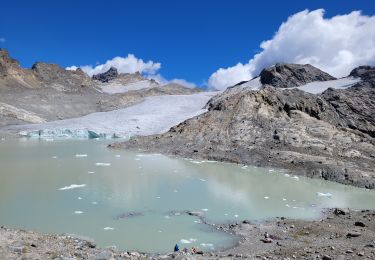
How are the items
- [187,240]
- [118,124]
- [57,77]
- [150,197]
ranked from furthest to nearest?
[57,77] < [118,124] < [150,197] < [187,240]

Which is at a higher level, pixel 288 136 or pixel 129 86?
pixel 129 86

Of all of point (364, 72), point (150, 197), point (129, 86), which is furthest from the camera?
point (129, 86)

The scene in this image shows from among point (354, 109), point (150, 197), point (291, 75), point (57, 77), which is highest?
point (57, 77)

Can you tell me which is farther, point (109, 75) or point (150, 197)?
point (109, 75)

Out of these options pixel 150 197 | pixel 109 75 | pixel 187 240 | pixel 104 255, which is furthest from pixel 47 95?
pixel 109 75

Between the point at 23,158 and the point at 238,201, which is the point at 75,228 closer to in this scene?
the point at 238,201

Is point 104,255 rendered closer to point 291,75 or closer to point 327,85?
point 327,85

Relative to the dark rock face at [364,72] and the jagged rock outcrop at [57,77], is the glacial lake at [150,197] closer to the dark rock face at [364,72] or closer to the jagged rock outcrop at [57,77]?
the dark rock face at [364,72]
